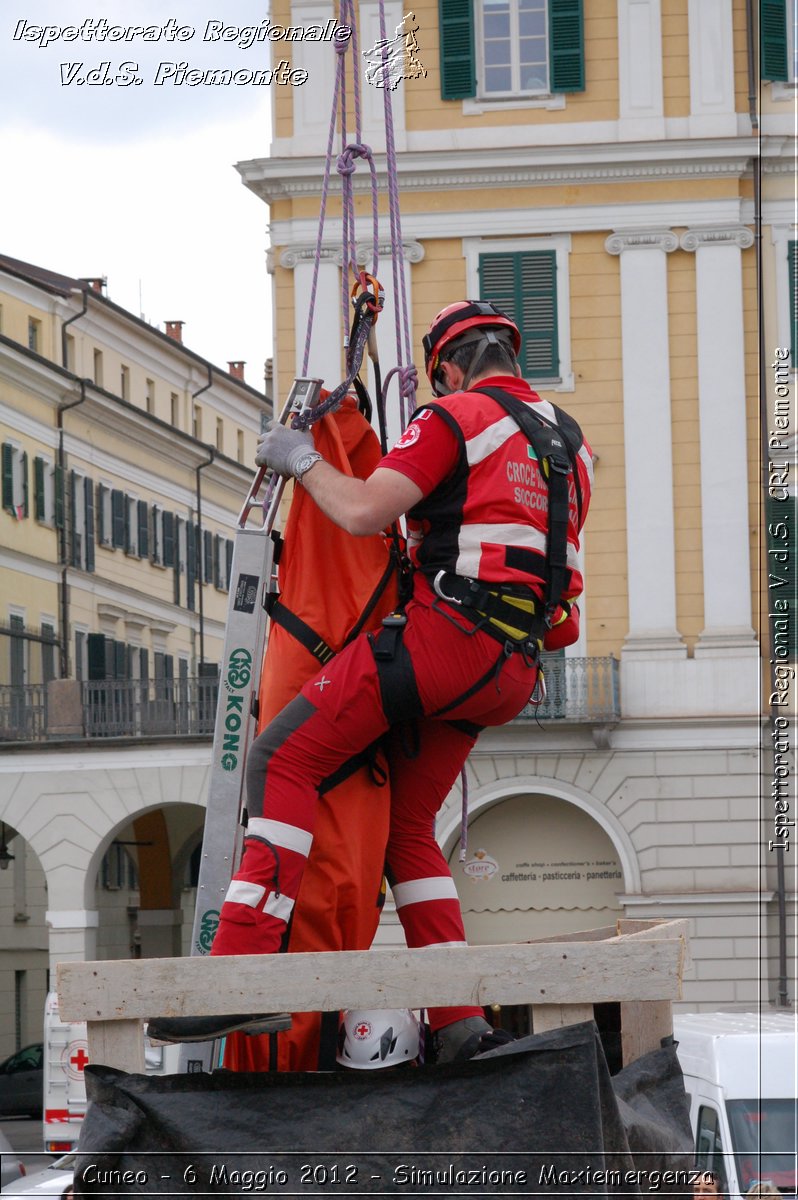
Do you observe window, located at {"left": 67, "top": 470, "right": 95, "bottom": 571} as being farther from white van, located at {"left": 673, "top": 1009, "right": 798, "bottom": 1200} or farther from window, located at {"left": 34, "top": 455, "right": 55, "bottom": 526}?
white van, located at {"left": 673, "top": 1009, "right": 798, "bottom": 1200}

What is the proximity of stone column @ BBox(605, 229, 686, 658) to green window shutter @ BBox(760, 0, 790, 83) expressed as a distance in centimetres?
278

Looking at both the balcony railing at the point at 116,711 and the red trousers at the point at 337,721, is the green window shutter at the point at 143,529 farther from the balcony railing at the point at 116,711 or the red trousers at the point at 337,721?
the red trousers at the point at 337,721

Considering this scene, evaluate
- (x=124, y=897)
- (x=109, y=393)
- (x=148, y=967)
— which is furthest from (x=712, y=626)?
(x=148, y=967)

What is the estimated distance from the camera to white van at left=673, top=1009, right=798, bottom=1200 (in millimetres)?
11695

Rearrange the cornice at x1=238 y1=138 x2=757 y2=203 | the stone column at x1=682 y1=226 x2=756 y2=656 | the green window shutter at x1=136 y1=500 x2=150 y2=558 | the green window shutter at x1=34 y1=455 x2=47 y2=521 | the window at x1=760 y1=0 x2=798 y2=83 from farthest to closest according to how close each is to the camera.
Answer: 1. the green window shutter at x1=136 y1=500 x2=150 y2=558
2. the green window shutter at x1=34 y1=455 x2=47 y2=521
3. the cornice at x1=238 y1=138 x2=757 y2=203
4. the stone column at x1=682 y1=226 x2=756 y2=656
5. the window at x1=760 y1=0 x2=798 y2=83

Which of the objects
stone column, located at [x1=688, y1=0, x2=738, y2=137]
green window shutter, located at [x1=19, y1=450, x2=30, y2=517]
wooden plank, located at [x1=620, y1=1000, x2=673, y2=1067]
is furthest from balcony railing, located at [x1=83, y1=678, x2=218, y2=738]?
wooden plank, located at [x1=620, y1=1000, x2=673, y2=1067]

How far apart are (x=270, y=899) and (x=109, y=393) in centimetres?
4099

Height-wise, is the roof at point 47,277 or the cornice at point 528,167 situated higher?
the roof at point 47,277

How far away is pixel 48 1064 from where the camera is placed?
26.2 m

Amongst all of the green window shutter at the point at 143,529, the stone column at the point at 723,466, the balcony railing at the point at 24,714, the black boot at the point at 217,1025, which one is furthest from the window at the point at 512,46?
the black boot at the point at 217,1025

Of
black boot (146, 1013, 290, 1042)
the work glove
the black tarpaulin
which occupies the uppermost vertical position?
the work glove

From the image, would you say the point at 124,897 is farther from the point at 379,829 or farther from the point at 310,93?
the point at 379,829

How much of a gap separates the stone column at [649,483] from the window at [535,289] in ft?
2.81

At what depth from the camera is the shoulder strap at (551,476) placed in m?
4.68
